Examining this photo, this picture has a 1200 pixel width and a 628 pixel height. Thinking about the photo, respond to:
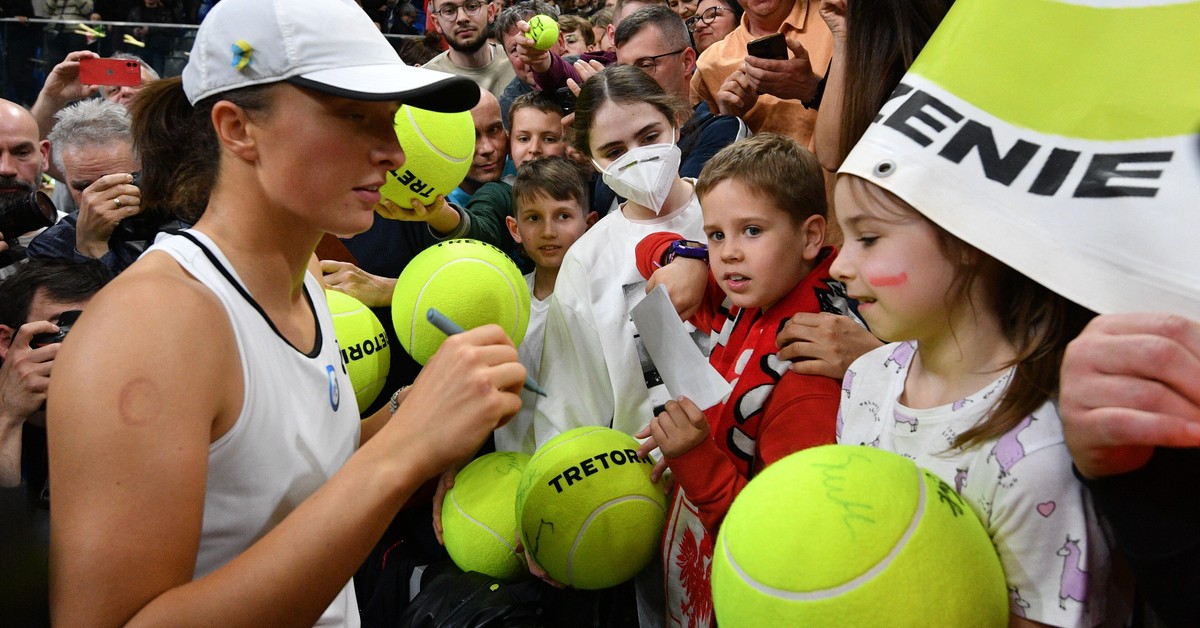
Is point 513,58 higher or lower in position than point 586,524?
higher

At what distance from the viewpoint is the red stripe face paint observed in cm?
150

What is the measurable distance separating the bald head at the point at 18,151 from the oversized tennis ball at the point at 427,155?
2.30m

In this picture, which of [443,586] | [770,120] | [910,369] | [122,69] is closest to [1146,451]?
[910,369]

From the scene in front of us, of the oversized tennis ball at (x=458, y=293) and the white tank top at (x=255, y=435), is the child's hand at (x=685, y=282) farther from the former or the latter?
the white tank top at (x=255, y=435)

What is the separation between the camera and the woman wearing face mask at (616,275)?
9.81 ft

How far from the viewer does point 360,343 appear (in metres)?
3.04

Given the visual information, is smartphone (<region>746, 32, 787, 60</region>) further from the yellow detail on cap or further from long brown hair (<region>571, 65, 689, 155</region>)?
the yellow detail on cap

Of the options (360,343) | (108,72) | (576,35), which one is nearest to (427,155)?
(360,343)

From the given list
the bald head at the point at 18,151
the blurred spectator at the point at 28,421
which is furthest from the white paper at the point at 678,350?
the bald head at the point at 18,151

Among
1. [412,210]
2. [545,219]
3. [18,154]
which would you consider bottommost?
[18,154]

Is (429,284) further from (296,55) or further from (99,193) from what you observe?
(99,193)

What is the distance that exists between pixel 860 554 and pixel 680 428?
878 mm

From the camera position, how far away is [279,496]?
1557mm

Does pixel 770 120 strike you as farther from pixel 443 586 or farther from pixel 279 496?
pixel 279 496
